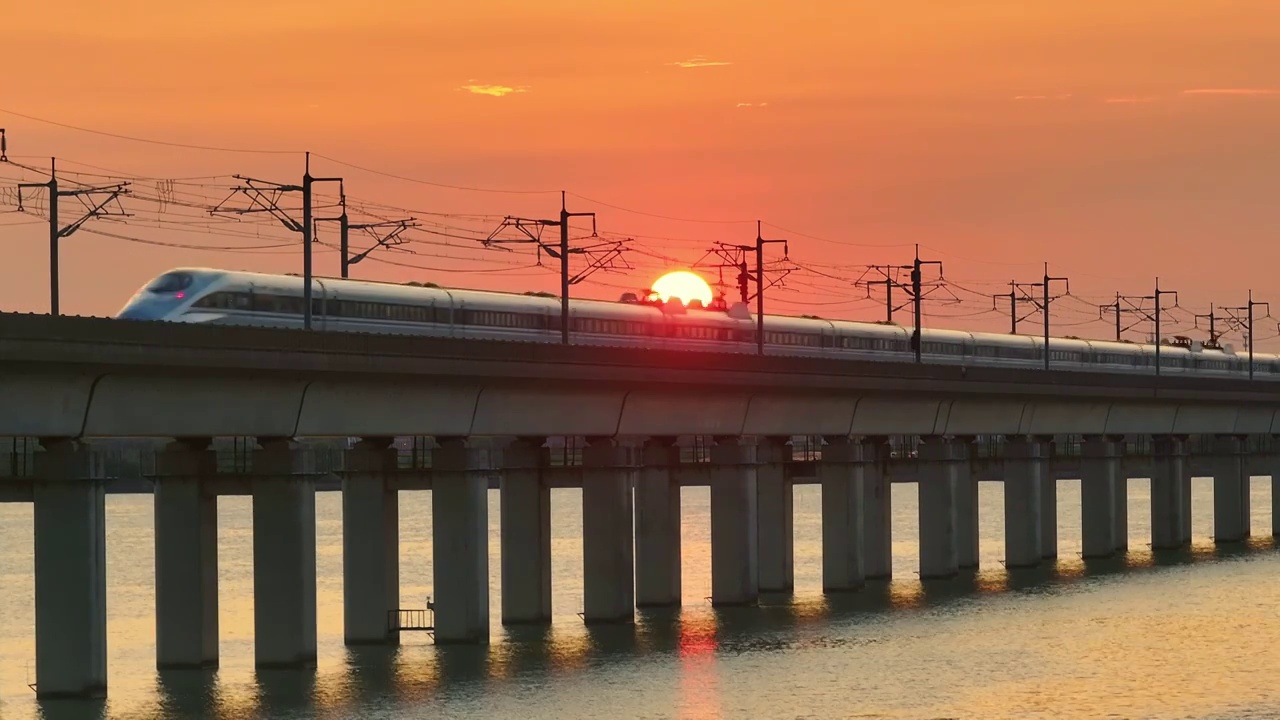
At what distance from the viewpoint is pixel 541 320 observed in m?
93.4

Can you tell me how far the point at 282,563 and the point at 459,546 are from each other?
924 cm

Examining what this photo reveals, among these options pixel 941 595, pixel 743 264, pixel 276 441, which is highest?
pixel 743 264

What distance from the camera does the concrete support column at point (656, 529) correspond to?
8269 centimetres

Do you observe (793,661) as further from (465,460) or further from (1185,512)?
(1185,512)

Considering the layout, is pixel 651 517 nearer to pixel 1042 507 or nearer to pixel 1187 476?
pixel 1042 507

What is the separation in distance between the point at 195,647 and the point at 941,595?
41.6m

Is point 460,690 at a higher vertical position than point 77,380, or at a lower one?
lower

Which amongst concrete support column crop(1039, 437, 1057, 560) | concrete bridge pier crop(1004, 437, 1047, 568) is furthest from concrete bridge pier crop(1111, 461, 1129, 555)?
concrete bridge pier crop(1004, 437, 1047, 568)

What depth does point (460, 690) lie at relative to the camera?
58.2m

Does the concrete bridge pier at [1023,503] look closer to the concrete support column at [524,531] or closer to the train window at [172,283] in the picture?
the concrete support column at [524,531]

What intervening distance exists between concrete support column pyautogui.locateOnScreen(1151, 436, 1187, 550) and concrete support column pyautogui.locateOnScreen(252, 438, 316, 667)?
82.6m

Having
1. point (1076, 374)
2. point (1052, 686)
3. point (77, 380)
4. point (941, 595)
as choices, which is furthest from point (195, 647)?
point (1076, 374)

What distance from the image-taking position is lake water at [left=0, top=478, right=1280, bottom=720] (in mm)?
55812

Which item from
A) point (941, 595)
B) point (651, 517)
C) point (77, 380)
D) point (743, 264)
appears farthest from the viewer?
point (743, 264)
